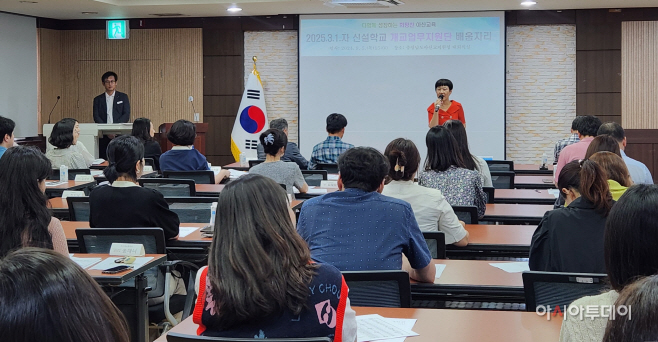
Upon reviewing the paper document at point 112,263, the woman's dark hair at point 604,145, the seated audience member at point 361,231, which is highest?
the woman's dark hair at point 604,145

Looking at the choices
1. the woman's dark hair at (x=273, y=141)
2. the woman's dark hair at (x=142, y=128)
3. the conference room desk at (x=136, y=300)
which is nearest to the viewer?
the conference room desk at (x=136, y=300)

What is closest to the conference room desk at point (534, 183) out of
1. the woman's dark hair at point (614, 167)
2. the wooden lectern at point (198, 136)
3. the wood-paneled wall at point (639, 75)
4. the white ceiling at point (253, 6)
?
the woman's dark hair at point (614, 167)

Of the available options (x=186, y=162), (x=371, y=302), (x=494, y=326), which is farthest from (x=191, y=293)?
(x=186, y=162)

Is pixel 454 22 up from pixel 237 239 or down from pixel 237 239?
up

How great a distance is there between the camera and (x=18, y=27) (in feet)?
39.3

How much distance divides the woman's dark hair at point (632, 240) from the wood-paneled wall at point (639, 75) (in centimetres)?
1078

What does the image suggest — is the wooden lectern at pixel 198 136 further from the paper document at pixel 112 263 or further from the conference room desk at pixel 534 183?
the paper document at pixel 112 263

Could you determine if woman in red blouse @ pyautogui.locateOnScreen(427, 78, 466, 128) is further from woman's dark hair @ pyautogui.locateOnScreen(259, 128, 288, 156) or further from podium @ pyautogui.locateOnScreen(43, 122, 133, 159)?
podium @ pyautogui.locateOnScreen(43, 122, 133, 159)

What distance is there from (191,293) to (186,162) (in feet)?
11.3

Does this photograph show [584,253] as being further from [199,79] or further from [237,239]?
[199,79]

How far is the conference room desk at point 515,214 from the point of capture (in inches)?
192

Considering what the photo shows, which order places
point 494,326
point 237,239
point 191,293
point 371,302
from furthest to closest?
point 191,293, point 371,302, point 494,326, point 237,239

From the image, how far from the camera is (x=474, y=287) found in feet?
9.98

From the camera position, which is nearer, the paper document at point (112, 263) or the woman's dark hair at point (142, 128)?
the paper document at point (112, 263)
